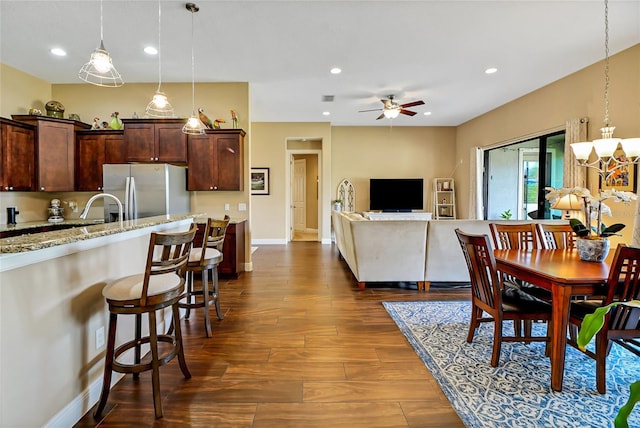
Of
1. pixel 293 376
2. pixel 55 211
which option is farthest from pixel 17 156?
pixel 293 376

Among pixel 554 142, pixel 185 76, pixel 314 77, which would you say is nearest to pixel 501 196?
pixel 554 142

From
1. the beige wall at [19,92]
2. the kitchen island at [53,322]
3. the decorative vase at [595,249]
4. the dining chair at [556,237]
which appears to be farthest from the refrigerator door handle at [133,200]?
the decorative vase at [595,249]

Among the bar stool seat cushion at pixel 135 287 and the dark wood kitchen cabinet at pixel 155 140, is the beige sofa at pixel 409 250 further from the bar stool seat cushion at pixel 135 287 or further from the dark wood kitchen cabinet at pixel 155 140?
the dark wood kitchen cabinet at pixel 155 140

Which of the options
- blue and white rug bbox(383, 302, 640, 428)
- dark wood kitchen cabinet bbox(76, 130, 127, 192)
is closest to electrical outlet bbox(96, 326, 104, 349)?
blue and white rug bbox(383, 302, 640, 428)

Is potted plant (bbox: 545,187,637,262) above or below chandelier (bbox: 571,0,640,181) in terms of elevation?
below

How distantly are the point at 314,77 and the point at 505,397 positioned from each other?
4.59 m

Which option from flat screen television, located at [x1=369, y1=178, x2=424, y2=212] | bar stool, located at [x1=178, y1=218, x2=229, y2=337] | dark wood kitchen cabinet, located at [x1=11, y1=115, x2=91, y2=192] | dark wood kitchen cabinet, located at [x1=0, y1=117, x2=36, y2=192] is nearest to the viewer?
bar stool, located at [x1=178, y1=218, x2=229, y2=337]

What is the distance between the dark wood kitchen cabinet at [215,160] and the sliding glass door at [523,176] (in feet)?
17.6

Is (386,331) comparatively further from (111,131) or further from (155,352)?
(111,131)

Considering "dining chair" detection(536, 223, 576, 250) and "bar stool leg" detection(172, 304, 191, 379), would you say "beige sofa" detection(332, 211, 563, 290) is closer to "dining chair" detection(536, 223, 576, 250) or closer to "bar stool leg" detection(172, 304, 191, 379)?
"dining chair" detection(536, 223, 576, 250)

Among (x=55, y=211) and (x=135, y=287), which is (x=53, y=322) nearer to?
(x=135, y=287)

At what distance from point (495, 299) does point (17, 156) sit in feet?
19.3

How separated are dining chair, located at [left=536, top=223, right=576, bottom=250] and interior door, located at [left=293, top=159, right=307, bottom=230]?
7881mm

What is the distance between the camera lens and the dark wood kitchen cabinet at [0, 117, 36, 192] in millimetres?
4078
